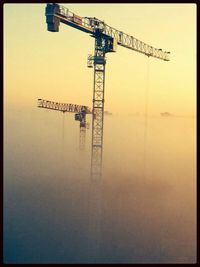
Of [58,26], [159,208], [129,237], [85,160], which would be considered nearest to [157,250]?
[129,237]

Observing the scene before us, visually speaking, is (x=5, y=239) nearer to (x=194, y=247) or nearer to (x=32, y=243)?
(x=32, y=243)

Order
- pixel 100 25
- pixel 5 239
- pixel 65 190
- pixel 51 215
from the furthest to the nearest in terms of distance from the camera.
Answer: pixel 65 190 → pixel 100 25 → pixel 51 215 → pixel 5 239

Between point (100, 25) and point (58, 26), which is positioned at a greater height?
point (100, 25)

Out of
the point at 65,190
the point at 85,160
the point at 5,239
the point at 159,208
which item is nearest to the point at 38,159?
the point at 85,160

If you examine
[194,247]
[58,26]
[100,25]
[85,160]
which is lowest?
[194,247]

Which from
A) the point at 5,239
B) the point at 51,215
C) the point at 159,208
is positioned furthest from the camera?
the point at 159,208

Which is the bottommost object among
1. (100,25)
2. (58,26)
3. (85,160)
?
(85,160)

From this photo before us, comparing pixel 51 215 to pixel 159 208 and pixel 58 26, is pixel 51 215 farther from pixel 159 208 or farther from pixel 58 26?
pixel 58 26

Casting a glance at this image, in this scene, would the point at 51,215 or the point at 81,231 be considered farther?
the point at 51,215

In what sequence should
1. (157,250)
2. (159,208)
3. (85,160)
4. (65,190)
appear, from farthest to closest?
1. (85,160)
2. (65,190)
3. (159,208)
4. (157,250)
